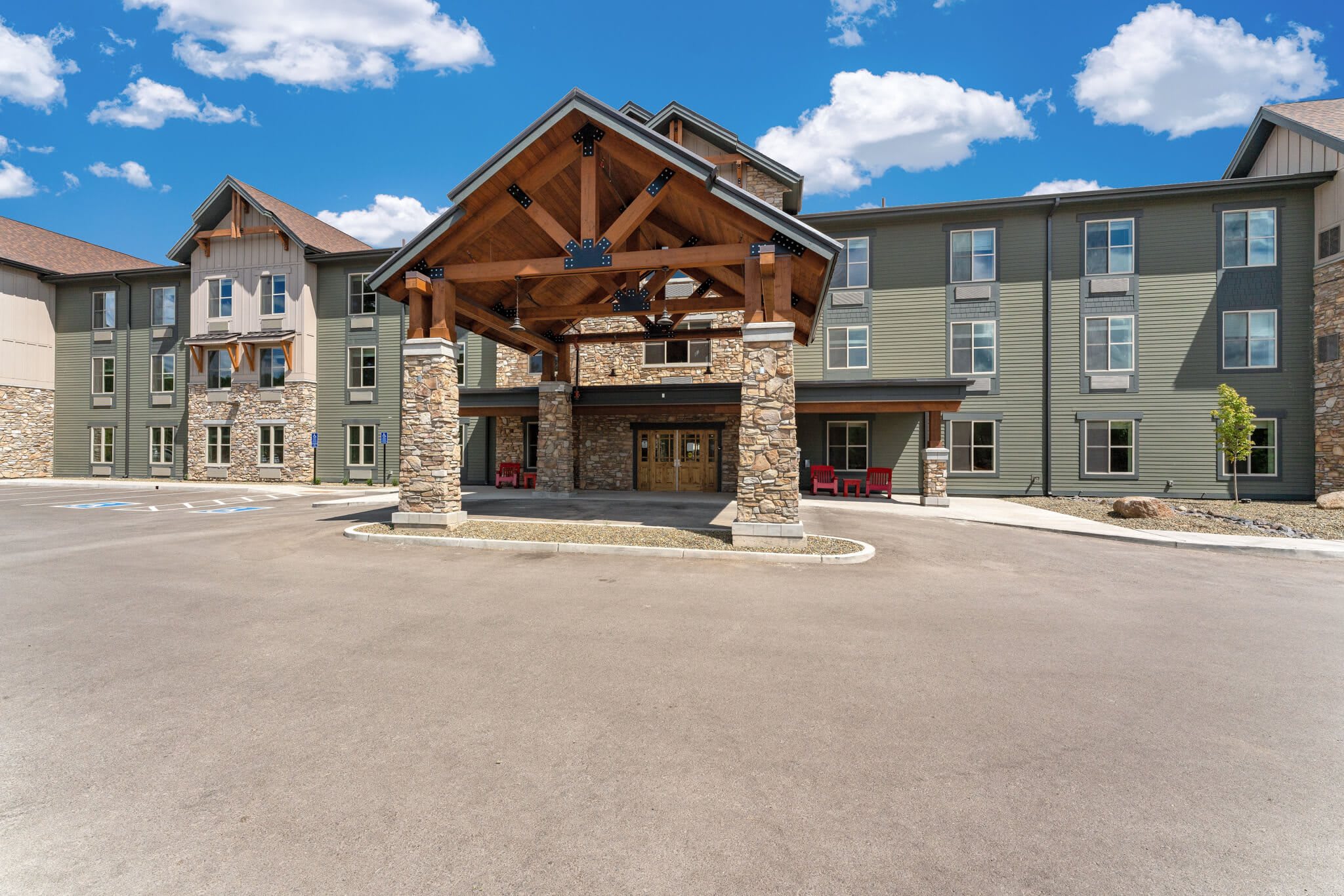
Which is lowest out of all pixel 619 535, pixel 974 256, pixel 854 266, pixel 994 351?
pixel 619 535

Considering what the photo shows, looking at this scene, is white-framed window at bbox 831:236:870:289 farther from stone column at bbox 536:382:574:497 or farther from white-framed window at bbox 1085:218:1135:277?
stone column at bbox 536:382:574:497

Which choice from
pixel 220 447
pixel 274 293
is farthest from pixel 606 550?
pixel 220 447

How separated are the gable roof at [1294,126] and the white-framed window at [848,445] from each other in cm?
1716

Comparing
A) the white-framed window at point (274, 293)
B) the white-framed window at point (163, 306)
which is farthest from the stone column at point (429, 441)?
the white-framed window at point (163, 306)

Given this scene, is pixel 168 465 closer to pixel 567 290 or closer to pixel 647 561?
pixel 567 290

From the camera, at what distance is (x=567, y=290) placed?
17.8 metres

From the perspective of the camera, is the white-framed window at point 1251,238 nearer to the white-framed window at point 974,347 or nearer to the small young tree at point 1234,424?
the small young tree at point 1234,424

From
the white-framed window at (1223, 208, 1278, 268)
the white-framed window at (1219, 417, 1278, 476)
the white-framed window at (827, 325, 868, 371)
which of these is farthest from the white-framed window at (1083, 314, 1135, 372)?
the white-framed window at (827, 325, 868, 371)

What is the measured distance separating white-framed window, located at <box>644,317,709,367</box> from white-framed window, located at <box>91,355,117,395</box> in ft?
93.7

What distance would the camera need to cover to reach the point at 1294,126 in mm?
20562

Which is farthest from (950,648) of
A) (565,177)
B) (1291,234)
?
(1291,234)

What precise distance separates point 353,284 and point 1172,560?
103 ft

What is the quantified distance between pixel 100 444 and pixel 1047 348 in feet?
146

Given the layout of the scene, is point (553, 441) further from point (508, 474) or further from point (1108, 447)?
point (1108, 447)
